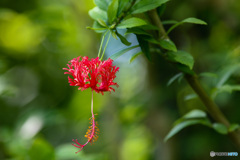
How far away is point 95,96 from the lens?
1.91m

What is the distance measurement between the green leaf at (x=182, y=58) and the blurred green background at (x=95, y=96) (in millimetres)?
324

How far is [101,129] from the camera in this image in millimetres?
2006

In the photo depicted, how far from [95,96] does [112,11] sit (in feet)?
4.65

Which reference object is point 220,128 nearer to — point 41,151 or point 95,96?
point 41,151

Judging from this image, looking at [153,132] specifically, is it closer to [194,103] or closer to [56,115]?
[194,103]

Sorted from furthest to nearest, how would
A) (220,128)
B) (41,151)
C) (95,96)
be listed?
1. (95,96)
2. (41,151)
3. (220,128)

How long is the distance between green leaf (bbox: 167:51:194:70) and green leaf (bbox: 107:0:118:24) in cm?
15

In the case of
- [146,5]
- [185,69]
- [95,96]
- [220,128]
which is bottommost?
[220,128]

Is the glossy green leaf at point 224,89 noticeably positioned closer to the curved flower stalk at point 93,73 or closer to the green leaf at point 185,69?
the green leaf at point 185,69

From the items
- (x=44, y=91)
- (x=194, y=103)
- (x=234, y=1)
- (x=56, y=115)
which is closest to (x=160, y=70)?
(x=194, y=103)

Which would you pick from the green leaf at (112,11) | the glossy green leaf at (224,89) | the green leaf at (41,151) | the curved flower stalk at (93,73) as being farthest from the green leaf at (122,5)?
the green leaf at (41,151)

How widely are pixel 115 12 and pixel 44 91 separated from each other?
1.66 metres

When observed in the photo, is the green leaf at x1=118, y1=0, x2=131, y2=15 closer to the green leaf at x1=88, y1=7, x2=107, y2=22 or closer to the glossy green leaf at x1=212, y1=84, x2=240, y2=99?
the green leaf at x1=88, y1=7, x2=107, y2=22

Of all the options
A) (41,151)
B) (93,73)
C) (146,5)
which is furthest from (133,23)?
(41,151)
